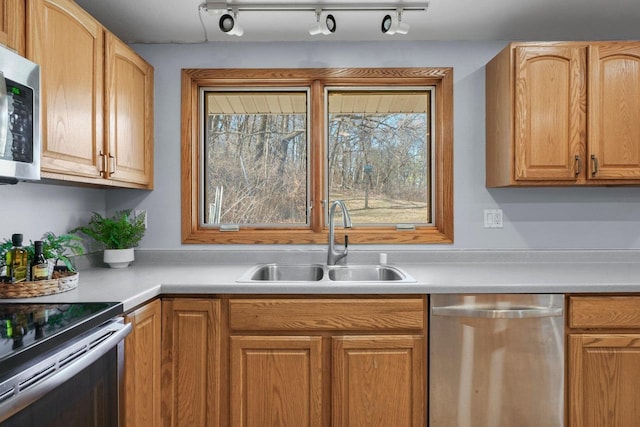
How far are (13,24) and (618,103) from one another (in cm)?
258

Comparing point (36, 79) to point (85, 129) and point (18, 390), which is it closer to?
point (85, 129)

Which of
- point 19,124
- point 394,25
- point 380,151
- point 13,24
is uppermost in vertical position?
point 394,25

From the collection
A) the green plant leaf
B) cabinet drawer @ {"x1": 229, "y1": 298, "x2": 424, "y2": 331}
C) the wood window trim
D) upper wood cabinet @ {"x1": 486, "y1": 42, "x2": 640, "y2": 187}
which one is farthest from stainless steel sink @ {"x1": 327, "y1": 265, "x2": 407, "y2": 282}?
the green plant leaf

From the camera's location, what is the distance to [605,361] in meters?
1.82

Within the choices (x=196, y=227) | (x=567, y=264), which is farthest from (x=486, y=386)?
(x=196, y=227)

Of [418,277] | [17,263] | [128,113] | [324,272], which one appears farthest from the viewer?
[324,272]

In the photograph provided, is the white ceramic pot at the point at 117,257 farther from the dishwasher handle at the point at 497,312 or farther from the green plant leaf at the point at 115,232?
the dishwasher handle at the point at 497,312

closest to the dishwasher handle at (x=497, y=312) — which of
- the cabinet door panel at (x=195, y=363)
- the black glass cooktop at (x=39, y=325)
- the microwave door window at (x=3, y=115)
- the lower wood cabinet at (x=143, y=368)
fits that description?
the cabinet door panel at (x=195, y=363)

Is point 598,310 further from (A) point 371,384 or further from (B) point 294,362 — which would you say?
(B) point 294,362

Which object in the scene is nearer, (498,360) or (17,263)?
(17,263)

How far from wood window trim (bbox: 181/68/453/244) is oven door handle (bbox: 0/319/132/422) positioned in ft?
3.93

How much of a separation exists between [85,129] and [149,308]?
777 millimetres

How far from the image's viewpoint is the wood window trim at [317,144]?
2.47m

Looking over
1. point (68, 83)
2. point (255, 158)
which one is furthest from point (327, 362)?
point (68, 83)
